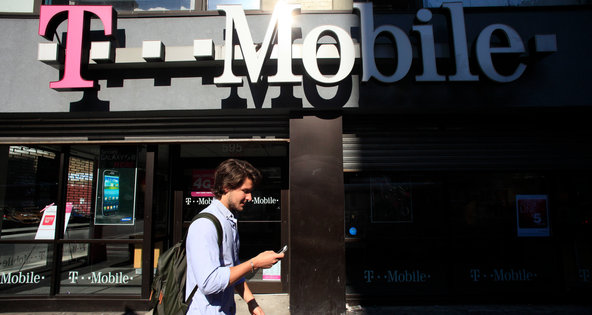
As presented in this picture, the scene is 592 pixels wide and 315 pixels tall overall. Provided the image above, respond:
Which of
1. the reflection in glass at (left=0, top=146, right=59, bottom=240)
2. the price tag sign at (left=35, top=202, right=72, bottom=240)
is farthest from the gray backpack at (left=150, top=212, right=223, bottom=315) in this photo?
the reflection in glass at (left=0, top=146, right=59, bottom=240)

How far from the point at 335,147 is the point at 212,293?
3.54m

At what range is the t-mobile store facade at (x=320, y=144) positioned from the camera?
504 cm

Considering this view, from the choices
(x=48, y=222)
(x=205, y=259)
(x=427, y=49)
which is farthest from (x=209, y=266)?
(x=48, y=222)

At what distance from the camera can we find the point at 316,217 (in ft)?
16.8

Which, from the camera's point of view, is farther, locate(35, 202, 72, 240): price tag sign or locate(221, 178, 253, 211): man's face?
locate(35, 202, 72, 240): price tag sign

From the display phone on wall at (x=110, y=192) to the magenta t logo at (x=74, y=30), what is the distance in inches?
63.0

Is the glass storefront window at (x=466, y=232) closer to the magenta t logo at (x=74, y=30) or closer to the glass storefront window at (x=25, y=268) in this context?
the magenta t logo at (x=74, y=30)

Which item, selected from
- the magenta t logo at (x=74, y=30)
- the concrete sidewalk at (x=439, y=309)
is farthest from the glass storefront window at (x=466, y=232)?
the magenta t logo at (x=74, y=30)

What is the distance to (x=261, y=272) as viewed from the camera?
19.9 ft

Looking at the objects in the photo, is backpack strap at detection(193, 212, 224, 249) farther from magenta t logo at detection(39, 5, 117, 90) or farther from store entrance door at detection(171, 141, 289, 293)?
magenta t logo at detection(39, 5, 117, 90)

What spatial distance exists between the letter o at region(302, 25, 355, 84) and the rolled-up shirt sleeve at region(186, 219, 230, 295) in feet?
10.9

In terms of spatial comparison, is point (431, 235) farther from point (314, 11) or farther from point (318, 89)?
point (314, 11)

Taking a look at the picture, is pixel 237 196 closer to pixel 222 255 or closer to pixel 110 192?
pixel 222 255

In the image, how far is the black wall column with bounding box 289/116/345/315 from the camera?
16.5ft
